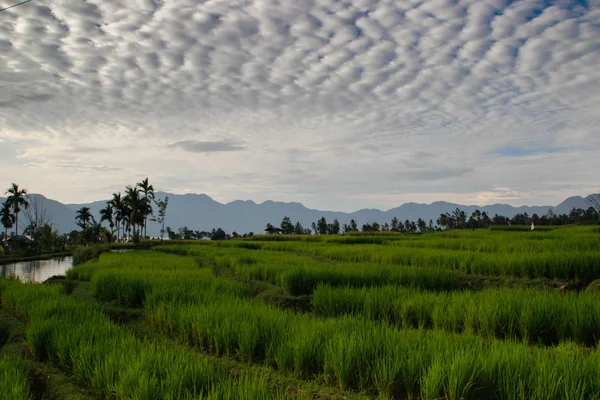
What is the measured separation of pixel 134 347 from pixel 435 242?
49.2 ft

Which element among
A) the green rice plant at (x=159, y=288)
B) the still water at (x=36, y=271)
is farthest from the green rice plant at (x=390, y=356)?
the still water at (x=36, y=271)

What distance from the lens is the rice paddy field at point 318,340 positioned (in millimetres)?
3414

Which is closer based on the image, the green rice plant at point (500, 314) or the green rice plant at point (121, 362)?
the green rice plant at point (121, 362)

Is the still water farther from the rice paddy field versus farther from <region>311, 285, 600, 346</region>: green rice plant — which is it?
<region>311, 285, 600, 346</region>: green rice plant

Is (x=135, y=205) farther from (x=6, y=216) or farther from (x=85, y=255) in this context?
(x=85, y=255)

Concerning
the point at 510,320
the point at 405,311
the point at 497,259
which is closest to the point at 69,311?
the point at 405,311

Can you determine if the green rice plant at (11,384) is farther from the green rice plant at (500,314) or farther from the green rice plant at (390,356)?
the green rice plant at (500,314)

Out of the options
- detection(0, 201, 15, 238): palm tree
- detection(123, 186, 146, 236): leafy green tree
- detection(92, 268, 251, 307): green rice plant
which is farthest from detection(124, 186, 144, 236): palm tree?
detection(92, 268, 251, 307): green rice plant

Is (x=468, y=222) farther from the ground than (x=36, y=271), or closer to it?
farther from the ground

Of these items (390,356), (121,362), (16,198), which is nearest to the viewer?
(390,356)

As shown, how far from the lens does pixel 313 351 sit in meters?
4.21

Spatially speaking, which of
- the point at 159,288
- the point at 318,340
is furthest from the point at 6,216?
the point at 318,340

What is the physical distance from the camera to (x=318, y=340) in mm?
4285

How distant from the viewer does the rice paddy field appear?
134 inches
